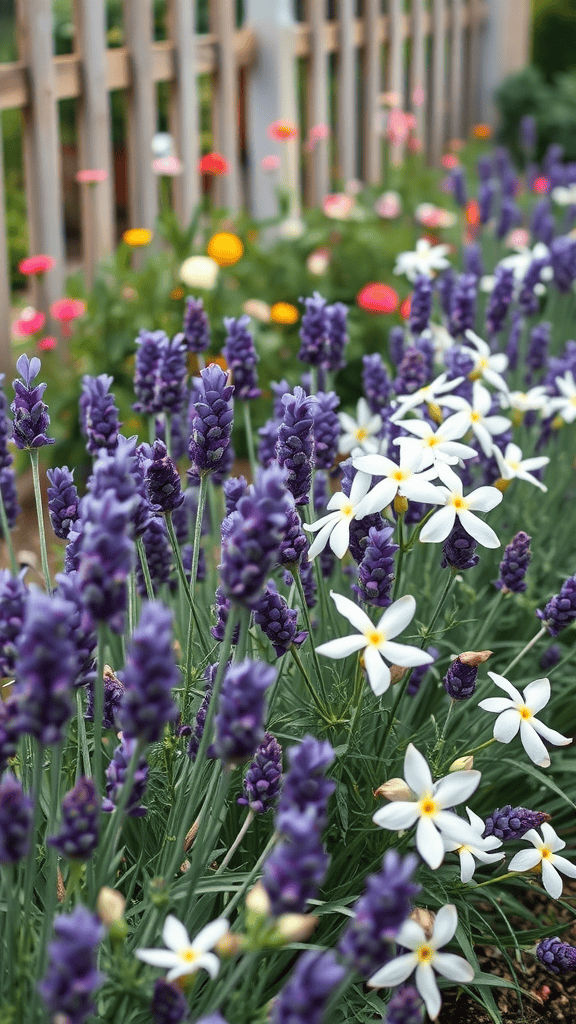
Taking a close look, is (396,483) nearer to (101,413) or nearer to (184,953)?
(101,413)

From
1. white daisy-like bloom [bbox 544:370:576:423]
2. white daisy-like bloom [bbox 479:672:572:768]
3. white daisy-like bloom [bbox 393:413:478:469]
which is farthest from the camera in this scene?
white daisy-like bloom [bbox 544:370:576:423]

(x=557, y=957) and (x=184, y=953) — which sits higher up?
(x=184, y=953)

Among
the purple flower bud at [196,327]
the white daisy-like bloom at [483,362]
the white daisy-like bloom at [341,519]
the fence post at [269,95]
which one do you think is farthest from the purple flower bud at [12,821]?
the fence post at [269,95]

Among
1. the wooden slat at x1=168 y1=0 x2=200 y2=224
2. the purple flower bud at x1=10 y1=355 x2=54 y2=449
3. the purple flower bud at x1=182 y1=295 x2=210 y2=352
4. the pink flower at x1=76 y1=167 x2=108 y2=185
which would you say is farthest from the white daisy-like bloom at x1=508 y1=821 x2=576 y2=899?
the wooden slat at x1=168 y1=0 x2=200 y2=224

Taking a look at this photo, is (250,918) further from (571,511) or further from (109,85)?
(109,85)

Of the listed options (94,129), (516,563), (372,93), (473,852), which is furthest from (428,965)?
(372,93)

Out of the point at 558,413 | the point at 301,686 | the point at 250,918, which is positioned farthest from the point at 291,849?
the point at 558,413

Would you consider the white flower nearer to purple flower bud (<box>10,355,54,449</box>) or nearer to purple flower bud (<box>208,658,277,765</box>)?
purple flower bud (<box>10,355,54,449</box>)
